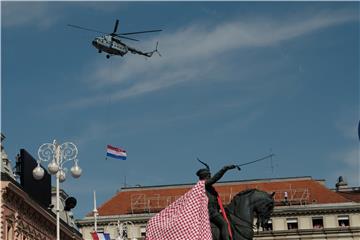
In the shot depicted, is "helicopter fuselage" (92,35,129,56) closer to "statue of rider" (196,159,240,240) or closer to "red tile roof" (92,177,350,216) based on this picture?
"red tile roof" (92,177,350,216)

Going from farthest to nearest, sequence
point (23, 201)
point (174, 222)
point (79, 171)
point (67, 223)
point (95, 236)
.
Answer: point (67, 223) < point (23, 201) < point (95, 236) < point (79, 171) < point (174, 222)

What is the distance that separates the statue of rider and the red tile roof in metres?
75.2

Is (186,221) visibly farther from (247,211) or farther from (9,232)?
(9,232)

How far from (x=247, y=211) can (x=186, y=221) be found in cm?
166

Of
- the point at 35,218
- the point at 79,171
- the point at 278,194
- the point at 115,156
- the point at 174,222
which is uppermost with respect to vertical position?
the point at 278,194

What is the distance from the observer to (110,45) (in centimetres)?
6631

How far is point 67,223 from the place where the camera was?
63.4 m

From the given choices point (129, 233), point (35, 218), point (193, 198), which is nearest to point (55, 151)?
point (193, 198)

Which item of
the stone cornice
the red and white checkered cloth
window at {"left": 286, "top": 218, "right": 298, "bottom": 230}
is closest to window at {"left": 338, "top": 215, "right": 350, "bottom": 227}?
window at {"left": 286, "top": 218, "right": 298, "bottom": 230}

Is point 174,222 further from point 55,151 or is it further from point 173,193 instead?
point 173,193

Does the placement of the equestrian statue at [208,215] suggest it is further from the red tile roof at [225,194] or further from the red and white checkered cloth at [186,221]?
the red tile roof at [225,194]

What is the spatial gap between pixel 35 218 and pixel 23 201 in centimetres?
388

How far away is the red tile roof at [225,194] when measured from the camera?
94.8m

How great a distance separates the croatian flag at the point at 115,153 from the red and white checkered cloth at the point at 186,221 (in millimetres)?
34067
